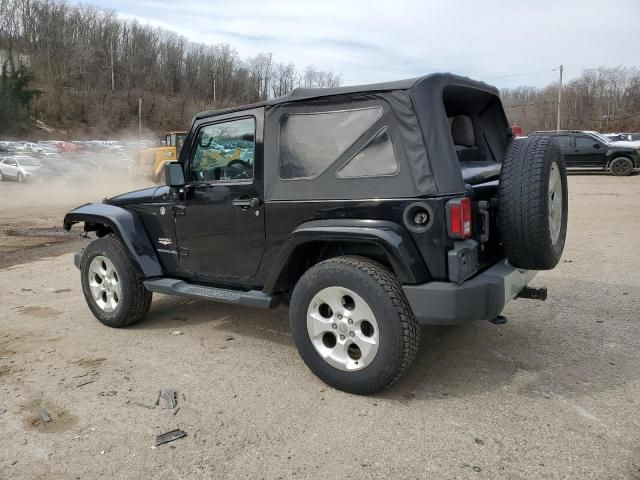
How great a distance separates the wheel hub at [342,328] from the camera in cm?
342

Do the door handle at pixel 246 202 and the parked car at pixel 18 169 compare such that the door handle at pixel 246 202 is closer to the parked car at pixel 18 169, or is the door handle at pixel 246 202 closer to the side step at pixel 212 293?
the side step at pixel 212 293

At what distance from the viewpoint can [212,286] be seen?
454 cm

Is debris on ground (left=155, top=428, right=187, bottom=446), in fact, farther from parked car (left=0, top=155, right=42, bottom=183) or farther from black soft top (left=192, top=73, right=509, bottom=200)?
parked car (left=0, top=155, right=42, bottom=183)

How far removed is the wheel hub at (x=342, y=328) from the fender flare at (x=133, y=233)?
187 centimetres

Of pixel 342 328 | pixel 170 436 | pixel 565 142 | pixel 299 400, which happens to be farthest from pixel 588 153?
pixel 170 436

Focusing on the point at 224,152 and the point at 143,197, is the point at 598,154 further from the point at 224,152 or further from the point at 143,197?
the point at 143,197

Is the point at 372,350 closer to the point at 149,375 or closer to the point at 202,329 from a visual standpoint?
the point at 149,375

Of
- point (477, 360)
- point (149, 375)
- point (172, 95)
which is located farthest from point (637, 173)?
point (172, 95)

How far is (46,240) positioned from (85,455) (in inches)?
336

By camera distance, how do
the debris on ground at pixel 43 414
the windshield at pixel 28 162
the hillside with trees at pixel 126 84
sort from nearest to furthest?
the debris on ground at pixel 43 414
the windshield at pixel 28 162
the hillside with trees at pixel 126 84

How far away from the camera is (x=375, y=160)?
11.5ft

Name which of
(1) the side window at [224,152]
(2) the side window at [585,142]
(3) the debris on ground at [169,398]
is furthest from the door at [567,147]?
(3) the debris on ground at [169,398]

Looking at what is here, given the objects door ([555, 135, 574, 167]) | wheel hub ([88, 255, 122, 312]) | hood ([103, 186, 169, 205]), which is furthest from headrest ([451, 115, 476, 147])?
door ([555, 135, 574, 167])

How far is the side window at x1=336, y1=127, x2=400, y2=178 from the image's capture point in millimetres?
3457
